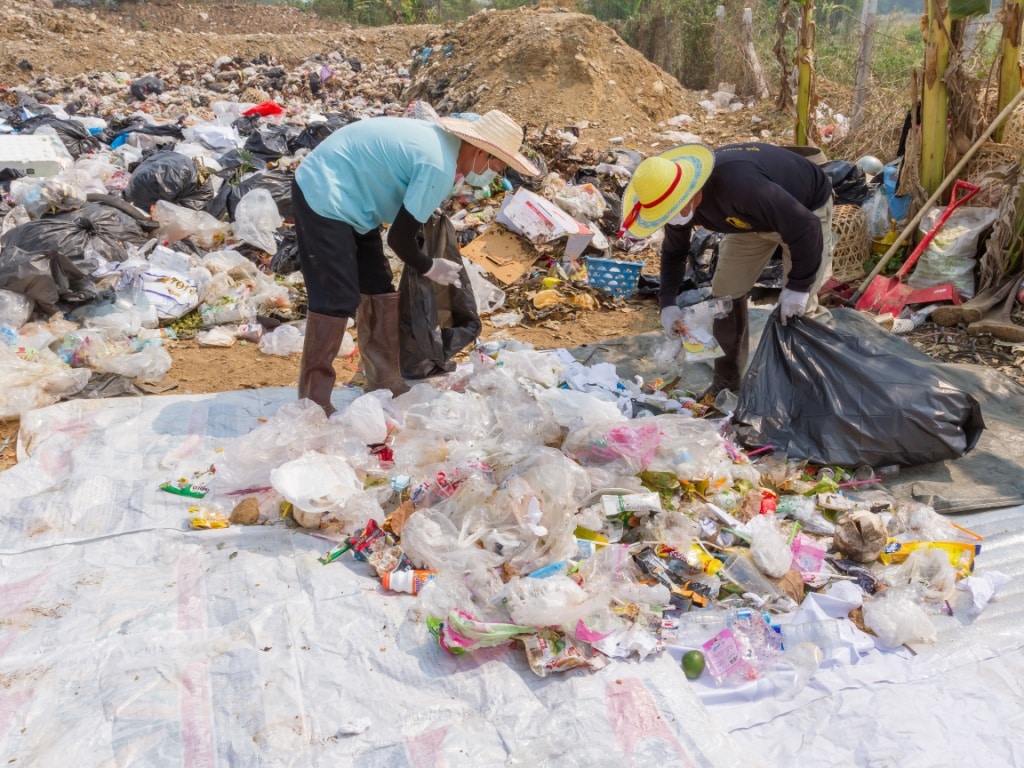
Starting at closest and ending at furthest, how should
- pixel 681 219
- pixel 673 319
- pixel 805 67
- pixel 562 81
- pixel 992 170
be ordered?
pixel 681 219, pixel 673 319, pixel 992 170, pixel 805 67, pixel 562 81

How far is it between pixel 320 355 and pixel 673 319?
63.8 inches

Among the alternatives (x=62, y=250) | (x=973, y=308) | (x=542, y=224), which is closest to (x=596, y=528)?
(x=973, y=308)

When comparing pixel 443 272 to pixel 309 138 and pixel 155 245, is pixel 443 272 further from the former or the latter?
pixel 309 138

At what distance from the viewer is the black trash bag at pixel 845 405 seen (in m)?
3.02

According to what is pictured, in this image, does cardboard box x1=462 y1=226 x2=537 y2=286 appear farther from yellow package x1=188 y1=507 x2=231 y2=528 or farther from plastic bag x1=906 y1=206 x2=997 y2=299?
yellow package x1=188 y1=507 x2=231 y2=528

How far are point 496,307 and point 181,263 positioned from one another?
83.7 inches

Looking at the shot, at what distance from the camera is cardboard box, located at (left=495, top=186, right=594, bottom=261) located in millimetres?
5500

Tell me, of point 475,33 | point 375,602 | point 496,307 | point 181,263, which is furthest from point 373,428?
point 475,33

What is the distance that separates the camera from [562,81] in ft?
31.4

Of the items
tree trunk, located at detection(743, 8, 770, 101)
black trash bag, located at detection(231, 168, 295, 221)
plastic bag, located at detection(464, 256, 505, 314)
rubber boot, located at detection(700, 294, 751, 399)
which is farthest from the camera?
tree trunk, located at detection(743, 8, 770, 101)

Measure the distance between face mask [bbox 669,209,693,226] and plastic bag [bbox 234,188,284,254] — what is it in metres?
3.34

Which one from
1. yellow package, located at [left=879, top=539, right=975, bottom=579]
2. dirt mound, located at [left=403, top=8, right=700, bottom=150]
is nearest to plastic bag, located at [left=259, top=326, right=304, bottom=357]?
yellow package, located at [left=879, top=539, right=975, bottom=579]

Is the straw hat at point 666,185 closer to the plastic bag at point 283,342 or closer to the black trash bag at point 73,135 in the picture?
the plastic bag at point 283,342

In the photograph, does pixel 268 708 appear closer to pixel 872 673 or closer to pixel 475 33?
pixel 872 673
